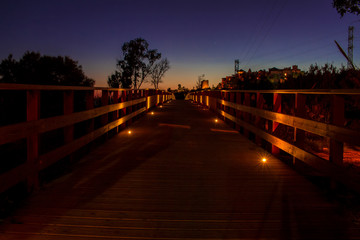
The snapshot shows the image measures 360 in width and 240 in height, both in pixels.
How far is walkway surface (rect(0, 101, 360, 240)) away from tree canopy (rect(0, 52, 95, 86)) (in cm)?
2811

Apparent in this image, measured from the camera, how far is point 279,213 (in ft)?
10.3

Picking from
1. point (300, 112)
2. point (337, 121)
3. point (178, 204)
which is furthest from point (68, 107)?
point (337, 121)

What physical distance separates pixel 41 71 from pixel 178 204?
32566 mm

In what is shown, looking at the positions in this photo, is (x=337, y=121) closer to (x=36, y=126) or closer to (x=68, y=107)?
(x=36, y=126)

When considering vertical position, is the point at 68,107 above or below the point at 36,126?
above

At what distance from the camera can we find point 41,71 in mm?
32094

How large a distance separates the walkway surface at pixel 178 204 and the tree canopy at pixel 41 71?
1107 inches

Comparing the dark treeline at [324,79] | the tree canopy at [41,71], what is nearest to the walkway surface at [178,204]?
the dark treeline at [324,79]

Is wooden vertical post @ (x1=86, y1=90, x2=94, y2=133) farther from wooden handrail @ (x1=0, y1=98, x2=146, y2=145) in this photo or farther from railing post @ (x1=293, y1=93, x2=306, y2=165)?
railing post @ (x1=293, y1=93, x2=306, y2=165)

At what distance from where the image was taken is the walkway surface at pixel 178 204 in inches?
108

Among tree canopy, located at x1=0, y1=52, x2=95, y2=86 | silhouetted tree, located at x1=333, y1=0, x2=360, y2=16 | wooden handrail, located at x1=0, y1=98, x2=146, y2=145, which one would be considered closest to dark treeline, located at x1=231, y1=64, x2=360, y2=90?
silhouetted tree, located at x1=333, y1=0, x2=360, y2=16

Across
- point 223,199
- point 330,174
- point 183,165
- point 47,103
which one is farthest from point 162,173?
point 47,103

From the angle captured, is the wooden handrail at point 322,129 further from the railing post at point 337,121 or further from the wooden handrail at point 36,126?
the wooden handrail at point 36,126

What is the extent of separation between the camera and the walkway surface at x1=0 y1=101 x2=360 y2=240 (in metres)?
2.73
